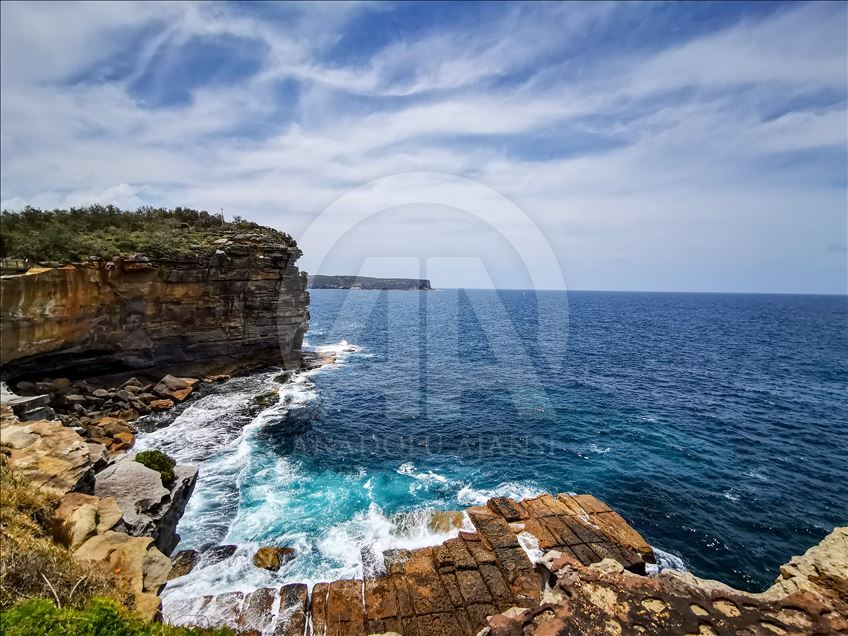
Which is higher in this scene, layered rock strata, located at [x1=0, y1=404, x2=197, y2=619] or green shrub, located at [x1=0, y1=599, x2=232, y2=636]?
green shrub, located at [x1=0, y1=599, x2=232, y2=636]

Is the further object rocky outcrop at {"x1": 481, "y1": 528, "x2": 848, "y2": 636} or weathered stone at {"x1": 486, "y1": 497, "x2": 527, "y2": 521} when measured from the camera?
weathered stone at {"x1": 486, "y1": 497, "x2": 527, "y2": 521}

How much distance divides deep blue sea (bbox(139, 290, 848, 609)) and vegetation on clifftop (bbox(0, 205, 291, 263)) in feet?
45.8

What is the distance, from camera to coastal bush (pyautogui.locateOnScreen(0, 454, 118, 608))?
349 inches

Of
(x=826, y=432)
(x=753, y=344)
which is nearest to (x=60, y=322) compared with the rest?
(x=826, y=432)

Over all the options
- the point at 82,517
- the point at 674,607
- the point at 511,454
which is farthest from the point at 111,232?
the point at 674,607

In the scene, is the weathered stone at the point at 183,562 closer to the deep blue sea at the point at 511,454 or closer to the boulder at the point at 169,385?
the deep blue sea at the point at 511,454

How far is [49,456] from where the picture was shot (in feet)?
50.1

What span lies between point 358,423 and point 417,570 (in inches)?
679

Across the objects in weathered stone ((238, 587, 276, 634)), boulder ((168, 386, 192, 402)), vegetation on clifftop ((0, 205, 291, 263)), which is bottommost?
weathered stone ((238, 587, 276, 634))

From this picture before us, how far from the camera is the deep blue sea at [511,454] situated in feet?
59.6

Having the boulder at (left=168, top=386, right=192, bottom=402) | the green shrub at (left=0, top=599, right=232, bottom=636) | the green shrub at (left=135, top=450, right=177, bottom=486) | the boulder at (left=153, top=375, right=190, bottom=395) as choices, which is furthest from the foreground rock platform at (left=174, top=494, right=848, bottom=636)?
the boulder at (left=153, top=375, right=190, bottom=395)

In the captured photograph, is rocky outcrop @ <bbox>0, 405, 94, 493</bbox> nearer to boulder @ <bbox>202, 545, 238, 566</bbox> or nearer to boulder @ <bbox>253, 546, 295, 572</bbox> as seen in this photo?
boulder @ <bbox>202, 545, 238, 566</bbox>

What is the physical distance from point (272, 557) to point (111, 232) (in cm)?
3298

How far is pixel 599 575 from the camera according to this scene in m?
10.4
